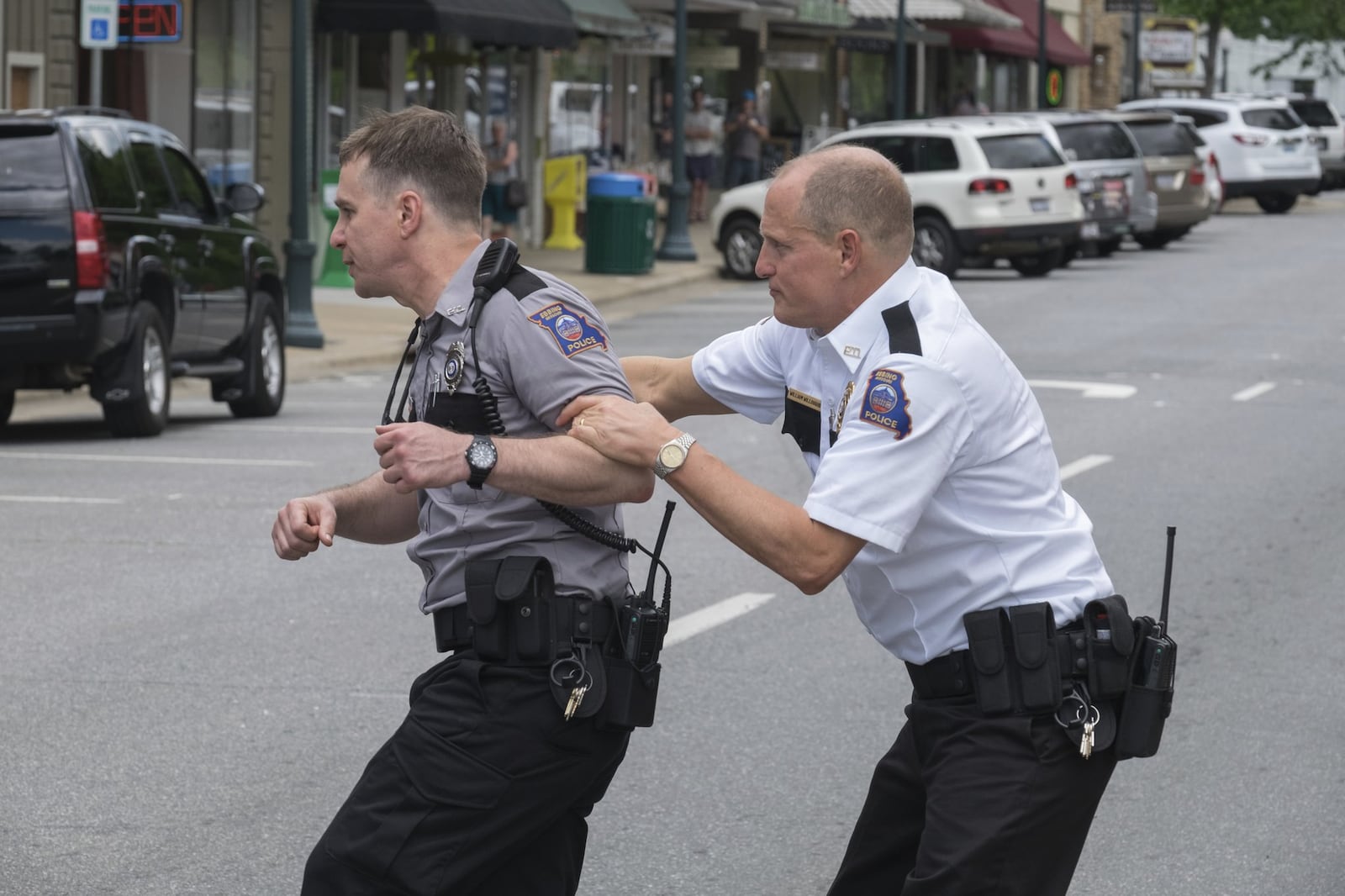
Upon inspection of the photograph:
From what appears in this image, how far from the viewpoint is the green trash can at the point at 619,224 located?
27.0 m

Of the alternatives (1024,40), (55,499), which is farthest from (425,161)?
(1024,40)

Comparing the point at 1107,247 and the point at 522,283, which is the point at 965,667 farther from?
the point at 1107,247

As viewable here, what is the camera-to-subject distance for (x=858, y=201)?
3539 millimetres

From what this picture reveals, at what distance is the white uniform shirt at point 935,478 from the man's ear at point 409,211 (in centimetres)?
70

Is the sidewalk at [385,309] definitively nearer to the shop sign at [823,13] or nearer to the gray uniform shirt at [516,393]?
the shop sign at [823,13]

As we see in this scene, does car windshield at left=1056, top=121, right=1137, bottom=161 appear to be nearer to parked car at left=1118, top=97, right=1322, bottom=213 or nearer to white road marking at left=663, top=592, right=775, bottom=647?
parked car at left=1118, top=97, right=1322, bottom=213

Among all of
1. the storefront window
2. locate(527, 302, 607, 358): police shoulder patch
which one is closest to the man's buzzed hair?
locate(527, 302, 607, 358): police shoulder patch

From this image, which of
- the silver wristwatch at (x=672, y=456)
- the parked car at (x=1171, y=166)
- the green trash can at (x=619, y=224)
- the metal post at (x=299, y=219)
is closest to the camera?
the silver wristwatch at (x=672, y=456)

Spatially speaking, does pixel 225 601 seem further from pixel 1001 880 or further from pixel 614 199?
pixel 614 199

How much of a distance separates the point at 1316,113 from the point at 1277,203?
7167mm

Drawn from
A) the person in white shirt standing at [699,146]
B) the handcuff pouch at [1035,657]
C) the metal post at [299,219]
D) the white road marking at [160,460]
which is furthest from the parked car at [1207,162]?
the handcuff pouch at [1035,657]

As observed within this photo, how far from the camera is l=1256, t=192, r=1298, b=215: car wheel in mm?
42375

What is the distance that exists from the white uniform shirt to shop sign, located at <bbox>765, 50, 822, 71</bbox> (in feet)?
132

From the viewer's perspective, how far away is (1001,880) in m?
3.52
